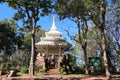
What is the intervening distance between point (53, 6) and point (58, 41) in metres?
12.9

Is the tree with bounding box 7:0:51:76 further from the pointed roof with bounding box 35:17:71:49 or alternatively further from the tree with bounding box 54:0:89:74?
the pointed roof with bounding box 35:17:71:49

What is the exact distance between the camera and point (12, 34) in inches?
2121

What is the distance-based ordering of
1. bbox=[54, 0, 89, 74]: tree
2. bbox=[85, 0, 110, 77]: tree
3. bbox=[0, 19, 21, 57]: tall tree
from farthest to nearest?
1. bbox=[0, 19, 21, 57]: tall tree
2. bbox=[54, 0, 89, 74]: tree
3. bbox=[85, 0, 110, 77]: tree

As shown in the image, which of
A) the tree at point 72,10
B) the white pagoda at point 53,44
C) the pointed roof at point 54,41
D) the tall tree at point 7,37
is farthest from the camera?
the tall tree at point 7,37

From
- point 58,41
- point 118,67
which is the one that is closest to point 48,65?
point 58,41

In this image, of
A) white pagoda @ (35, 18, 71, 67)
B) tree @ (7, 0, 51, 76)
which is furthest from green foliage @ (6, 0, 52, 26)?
white pagoda @ (35, 18, 71, 67)

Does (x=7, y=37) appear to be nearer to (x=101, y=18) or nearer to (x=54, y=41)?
(x=54, y=41)

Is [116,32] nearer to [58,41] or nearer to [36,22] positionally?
[58,41]

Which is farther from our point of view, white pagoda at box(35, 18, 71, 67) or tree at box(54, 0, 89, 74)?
white pagoda at box(35, 18, 71, 67)

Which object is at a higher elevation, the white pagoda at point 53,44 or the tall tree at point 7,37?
the tall tree at point 7,37

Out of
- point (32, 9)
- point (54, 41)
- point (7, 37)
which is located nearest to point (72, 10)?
point (32, 9)

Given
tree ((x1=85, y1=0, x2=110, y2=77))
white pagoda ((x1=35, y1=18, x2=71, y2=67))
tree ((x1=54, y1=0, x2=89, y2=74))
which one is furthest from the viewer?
white pagoda ((x1=35, y1=18, x2=71, y2=67))

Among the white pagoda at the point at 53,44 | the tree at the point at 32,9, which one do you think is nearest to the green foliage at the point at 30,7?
the tree at the point at 32,9

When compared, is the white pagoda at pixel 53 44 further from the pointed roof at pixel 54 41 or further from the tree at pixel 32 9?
the tree at pixel 32 9
